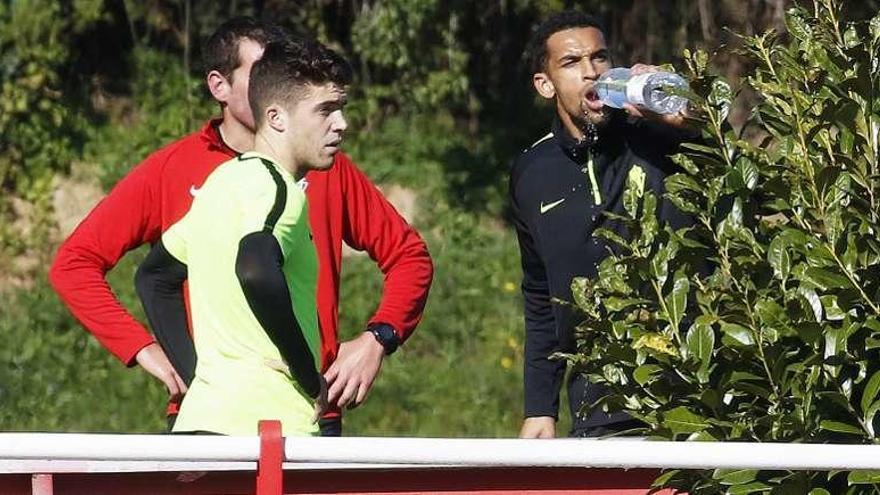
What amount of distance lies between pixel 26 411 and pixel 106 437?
6305 mm

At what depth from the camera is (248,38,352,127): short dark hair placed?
4.07 metres

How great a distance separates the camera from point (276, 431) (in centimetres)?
295

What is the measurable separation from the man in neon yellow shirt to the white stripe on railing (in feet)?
2.91

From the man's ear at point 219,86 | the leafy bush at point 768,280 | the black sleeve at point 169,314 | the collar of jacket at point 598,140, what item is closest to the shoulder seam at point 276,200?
the leafy bush at point 768,280

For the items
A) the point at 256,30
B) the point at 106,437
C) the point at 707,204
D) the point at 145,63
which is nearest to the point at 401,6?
the point at 145,63

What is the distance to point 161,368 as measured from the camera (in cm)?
471

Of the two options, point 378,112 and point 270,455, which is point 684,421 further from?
point 378,112

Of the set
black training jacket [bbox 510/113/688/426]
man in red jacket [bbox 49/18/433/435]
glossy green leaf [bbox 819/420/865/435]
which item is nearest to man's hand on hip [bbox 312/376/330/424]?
man in red jacket [bbox 49/18/433/435]

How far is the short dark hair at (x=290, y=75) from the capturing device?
4.07 meters

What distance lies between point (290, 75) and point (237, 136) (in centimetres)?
83

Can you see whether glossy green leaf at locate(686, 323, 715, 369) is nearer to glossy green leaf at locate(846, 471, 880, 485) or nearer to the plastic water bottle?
glossy green leaf at locate(846, 471, 880, 485)

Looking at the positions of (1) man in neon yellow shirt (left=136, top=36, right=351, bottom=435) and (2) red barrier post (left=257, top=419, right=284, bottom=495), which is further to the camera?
(1) man in neon yellow shirt (left=136, top=36, right=351, bottom=435)

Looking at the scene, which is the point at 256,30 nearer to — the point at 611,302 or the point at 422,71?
the point at 611,302

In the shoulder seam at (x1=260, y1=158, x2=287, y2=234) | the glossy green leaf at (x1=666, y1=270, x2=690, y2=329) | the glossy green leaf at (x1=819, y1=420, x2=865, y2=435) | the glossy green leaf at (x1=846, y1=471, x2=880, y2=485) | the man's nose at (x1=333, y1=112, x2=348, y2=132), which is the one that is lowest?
the glossy green leaf at (x1=846, y1=471, x2=880, y2=485)
